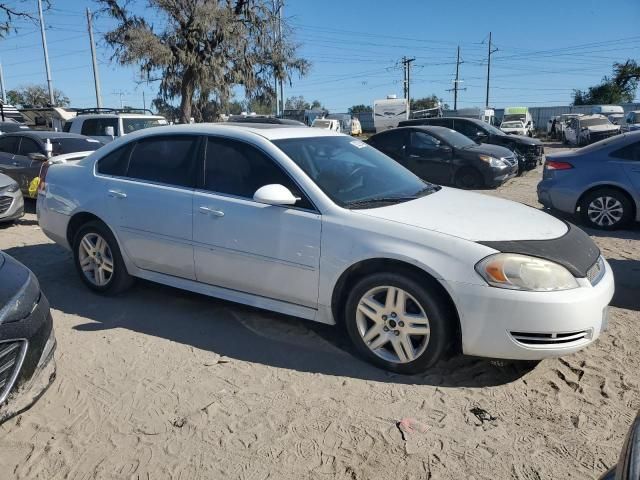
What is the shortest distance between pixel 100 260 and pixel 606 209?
261 inches

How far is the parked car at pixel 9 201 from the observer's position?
776 cm

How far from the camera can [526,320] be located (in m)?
3.00

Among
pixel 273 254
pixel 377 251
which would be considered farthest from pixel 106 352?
pixel 377 251

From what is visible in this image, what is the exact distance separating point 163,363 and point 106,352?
1.60 feet

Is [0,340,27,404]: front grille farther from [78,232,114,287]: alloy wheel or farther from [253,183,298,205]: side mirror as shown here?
[78,232,114,287]: alloy wheel

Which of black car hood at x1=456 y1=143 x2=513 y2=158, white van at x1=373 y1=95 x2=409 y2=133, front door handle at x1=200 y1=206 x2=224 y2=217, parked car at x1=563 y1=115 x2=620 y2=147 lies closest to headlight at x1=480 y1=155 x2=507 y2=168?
black car hood at x1=456 y1=143 x2=513 y2=158

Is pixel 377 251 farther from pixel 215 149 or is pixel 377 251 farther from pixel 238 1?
pixel 238 1

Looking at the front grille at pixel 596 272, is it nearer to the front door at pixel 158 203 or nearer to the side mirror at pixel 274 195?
the side mirror at pixel 274 195

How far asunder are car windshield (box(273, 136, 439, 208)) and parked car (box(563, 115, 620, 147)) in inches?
926

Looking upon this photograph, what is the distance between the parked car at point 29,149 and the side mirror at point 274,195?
23.9 feet

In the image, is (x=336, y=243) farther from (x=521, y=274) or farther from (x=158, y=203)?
(x=158, y=203)

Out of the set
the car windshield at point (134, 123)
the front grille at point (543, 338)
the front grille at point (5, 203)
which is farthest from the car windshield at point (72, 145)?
the front grille at point (543, 338)

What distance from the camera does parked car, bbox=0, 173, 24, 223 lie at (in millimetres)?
7761

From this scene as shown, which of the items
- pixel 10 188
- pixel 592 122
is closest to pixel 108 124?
pixel 10 188
